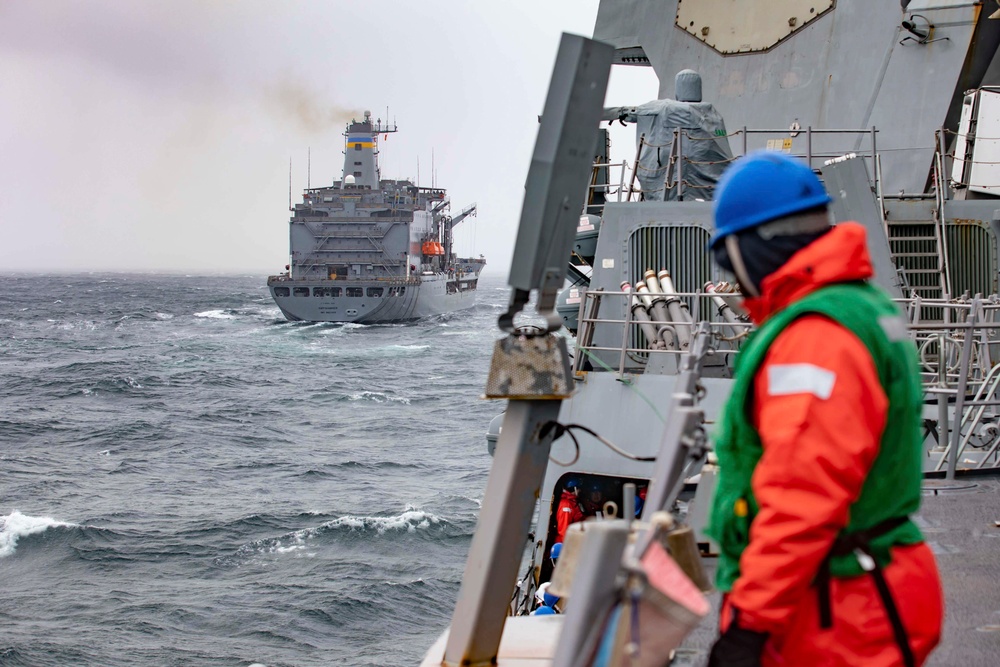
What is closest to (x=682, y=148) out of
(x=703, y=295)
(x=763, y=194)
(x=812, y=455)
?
(x=703, y=295)

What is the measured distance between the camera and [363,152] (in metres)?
74.9

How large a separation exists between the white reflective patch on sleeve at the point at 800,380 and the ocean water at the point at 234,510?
1068 cm

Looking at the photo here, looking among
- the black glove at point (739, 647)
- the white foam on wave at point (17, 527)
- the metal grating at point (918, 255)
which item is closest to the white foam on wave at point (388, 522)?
the white foam on wave at point (17, 527)

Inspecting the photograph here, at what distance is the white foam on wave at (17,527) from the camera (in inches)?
639

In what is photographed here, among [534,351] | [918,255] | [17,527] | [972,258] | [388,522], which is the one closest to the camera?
[534,351]

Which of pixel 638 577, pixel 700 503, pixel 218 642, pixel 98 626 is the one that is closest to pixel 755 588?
pixel 638 577

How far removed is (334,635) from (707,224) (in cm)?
662

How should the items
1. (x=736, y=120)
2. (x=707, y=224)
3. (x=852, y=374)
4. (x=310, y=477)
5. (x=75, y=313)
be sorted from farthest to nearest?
1. (x=75, y=313)
2. (x=310, y=477)
3. (x=736, y=120)
4. (x=707, y=224)
5. (x=852, y=374)

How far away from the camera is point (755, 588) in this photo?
6.92ft

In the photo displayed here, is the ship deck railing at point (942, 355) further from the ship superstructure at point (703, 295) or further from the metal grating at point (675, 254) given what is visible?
the metal grating at point (675, 254)

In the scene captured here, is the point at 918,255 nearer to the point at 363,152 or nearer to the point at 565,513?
the point at 565,513

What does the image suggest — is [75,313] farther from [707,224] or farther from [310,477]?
[707,224]

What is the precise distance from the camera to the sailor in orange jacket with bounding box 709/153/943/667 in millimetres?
2072

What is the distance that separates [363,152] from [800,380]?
74585 millimetres
